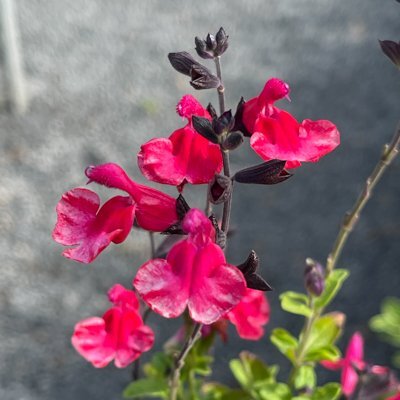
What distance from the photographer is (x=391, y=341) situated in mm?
1928

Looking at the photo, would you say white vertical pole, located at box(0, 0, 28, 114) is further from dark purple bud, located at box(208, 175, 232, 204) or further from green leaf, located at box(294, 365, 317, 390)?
dark purple bud, located at box(208, 175, 232, 204)

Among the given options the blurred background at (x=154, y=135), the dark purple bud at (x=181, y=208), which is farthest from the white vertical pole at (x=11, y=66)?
the dark purple bud at (x=181, y=208)

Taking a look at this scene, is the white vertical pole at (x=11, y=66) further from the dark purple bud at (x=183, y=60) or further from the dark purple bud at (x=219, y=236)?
the dark purple bud at (x=219, y=236)

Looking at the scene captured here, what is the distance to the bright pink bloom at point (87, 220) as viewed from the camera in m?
0.83

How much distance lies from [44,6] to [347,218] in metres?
2.27

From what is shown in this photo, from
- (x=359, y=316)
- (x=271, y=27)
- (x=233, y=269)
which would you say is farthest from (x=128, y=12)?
(x=233, y=269)

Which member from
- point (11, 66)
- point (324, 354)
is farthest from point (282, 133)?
point (11, 66)

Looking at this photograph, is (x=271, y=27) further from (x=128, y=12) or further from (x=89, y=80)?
(x=89, y=80)

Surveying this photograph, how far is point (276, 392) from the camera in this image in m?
1.21

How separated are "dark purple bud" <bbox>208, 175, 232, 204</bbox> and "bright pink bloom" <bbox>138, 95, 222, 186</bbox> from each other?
0.02 meters

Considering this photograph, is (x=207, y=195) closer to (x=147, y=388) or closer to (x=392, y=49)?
(x=392, y=49)

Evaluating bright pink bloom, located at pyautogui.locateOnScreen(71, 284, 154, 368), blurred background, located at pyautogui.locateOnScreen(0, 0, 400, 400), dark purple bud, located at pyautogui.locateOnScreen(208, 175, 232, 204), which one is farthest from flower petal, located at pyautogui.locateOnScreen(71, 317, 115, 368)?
blurred background, located at pyautogui.locateOnScreen(0, 0, 400, 400)

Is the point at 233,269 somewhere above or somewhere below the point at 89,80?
below

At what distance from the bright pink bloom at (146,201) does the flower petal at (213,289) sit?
3.3 inches
